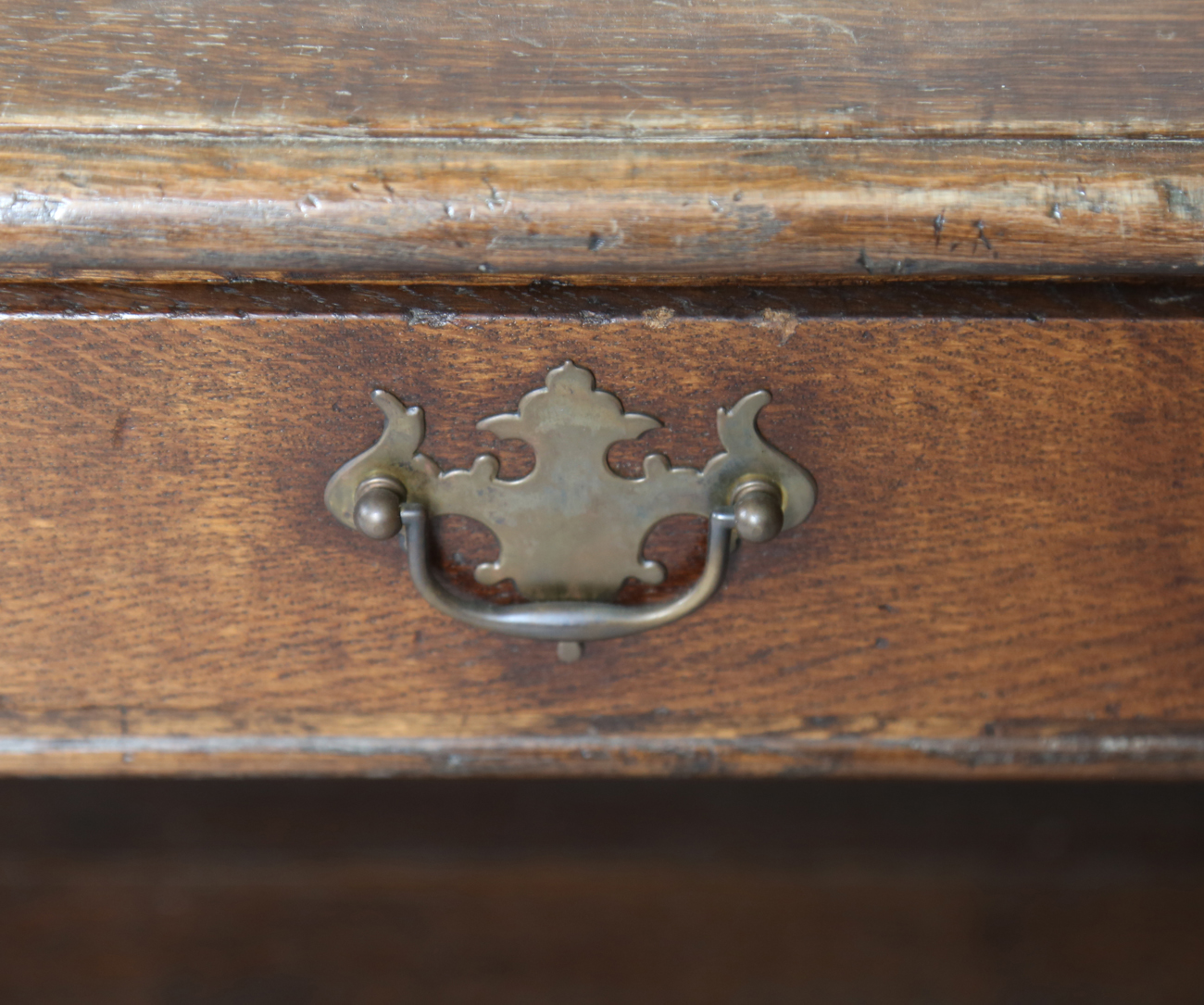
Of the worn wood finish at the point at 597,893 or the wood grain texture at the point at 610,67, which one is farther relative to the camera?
the worn wood finish at the point at 597,893

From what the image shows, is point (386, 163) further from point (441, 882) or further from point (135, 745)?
point (441, 882)

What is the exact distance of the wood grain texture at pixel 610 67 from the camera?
31cm

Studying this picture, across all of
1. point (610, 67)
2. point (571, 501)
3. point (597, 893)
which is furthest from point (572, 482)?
point (597, 893)

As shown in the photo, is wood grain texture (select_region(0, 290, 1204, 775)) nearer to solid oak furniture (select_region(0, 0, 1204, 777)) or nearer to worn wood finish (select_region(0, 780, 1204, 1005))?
solid oak furniture (select_region(0, 0, 1204, 777))

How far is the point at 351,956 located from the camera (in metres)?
0.80

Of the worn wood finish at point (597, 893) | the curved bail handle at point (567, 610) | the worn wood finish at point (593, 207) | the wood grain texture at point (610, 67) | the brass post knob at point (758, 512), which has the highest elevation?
the wood grain texture at point (610, 67)

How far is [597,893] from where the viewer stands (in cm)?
85

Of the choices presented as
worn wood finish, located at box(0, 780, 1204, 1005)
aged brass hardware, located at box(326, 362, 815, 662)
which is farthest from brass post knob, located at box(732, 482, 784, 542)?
worn wood finish, located at box(0, 780, 1204, 1005)

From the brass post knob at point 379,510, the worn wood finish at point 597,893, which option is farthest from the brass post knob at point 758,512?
the worn wood finish at point 597,893

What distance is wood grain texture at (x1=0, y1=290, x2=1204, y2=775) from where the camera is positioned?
1.07ft

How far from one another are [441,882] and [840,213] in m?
0.72

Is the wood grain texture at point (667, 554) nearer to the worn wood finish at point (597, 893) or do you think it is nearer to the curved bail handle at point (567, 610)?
the curved bail handle at point (567, 610)

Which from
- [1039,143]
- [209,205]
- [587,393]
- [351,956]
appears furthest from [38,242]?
[351,956]

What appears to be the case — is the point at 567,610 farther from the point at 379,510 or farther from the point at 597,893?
the point at 597,893
